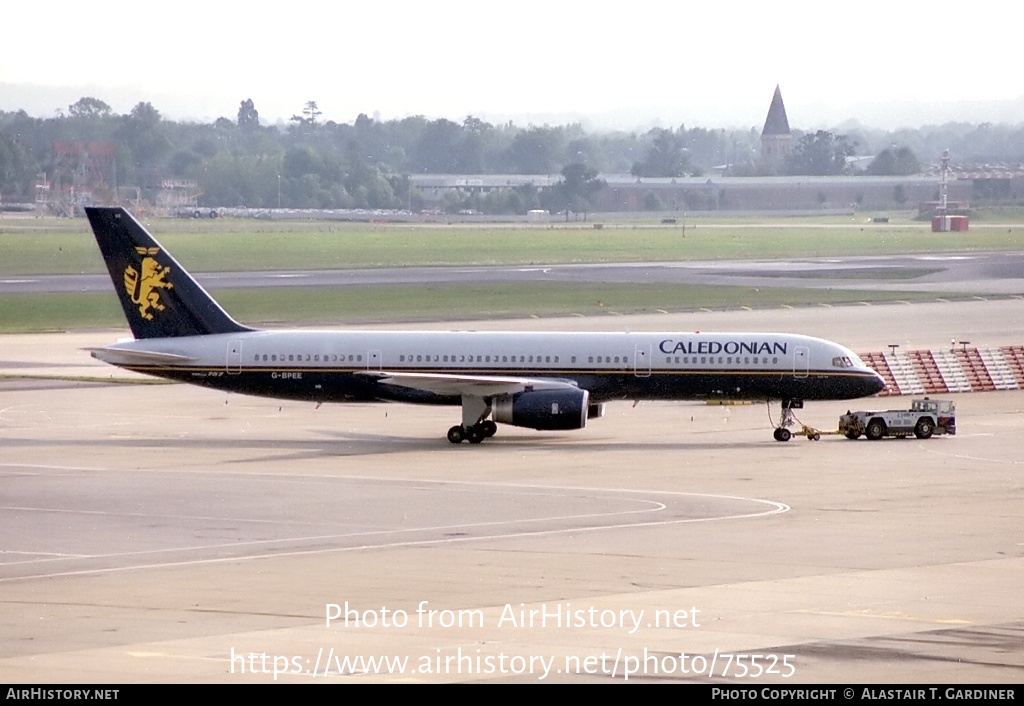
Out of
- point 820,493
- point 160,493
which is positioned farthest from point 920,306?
point 160,493

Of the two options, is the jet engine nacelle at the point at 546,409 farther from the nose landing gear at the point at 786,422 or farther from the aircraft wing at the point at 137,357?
the aircraft wing at the point at 137,357

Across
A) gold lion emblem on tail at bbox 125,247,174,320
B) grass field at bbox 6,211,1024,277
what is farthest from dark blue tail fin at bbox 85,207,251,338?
grass field at bbox 6,211,1024,277

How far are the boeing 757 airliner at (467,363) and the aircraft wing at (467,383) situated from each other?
0.24ft

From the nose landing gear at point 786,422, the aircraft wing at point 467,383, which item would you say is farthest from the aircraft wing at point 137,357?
the nose landing gear at point 786,422

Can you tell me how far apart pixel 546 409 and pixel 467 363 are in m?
3.72

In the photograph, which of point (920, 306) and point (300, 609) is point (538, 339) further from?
point (920, 306)

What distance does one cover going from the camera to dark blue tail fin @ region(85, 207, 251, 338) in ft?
182

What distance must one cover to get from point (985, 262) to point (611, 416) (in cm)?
9202

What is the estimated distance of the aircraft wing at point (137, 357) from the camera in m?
54.4

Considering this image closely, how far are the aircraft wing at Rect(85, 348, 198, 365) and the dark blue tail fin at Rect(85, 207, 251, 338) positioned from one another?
3.73 ft

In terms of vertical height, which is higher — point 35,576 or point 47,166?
point 47,166

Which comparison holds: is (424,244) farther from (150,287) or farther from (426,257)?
(150,287)

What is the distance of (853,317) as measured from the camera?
100 meters

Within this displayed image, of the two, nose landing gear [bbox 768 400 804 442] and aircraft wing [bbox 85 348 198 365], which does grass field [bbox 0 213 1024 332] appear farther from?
nose landing gear [bbox 768 400 804 442]
